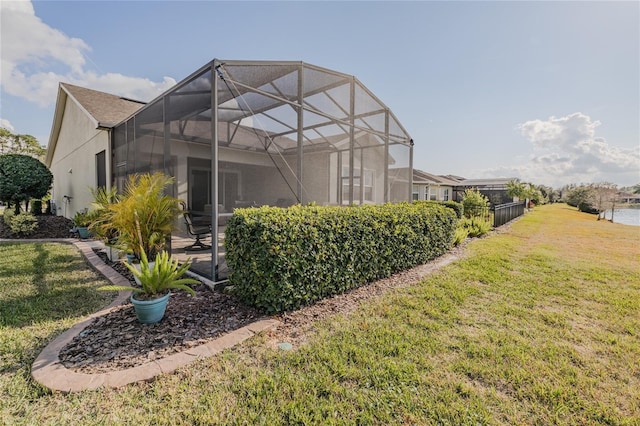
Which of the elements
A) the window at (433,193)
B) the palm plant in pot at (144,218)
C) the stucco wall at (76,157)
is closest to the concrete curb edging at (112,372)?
the palm plant in pot at (144,218)

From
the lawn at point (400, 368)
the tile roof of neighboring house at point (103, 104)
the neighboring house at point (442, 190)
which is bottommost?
the lawn at point (400, 368)

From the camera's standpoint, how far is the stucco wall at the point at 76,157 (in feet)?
31.9

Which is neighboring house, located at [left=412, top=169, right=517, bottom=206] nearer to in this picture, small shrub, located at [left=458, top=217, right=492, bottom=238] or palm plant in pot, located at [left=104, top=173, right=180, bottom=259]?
small shrub, located at [left=458, top=217, right=492, bottom=238]

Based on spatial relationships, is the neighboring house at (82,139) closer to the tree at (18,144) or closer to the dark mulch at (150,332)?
the dark mulch at (150,332)

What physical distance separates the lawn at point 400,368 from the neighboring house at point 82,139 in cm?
618

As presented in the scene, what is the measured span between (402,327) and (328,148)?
4326mm

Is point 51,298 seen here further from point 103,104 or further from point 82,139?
point 82,139

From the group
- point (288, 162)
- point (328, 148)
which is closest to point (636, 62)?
point (328, 148)

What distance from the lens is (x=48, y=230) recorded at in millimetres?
10047

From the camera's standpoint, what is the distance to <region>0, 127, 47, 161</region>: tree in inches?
892

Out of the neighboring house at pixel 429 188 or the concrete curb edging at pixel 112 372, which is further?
the neighboring house at pixel 429 188

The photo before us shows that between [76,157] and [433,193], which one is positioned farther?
[433,193]

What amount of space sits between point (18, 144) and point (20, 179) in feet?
67.7

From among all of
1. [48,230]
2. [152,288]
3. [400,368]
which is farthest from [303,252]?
[48,230]
